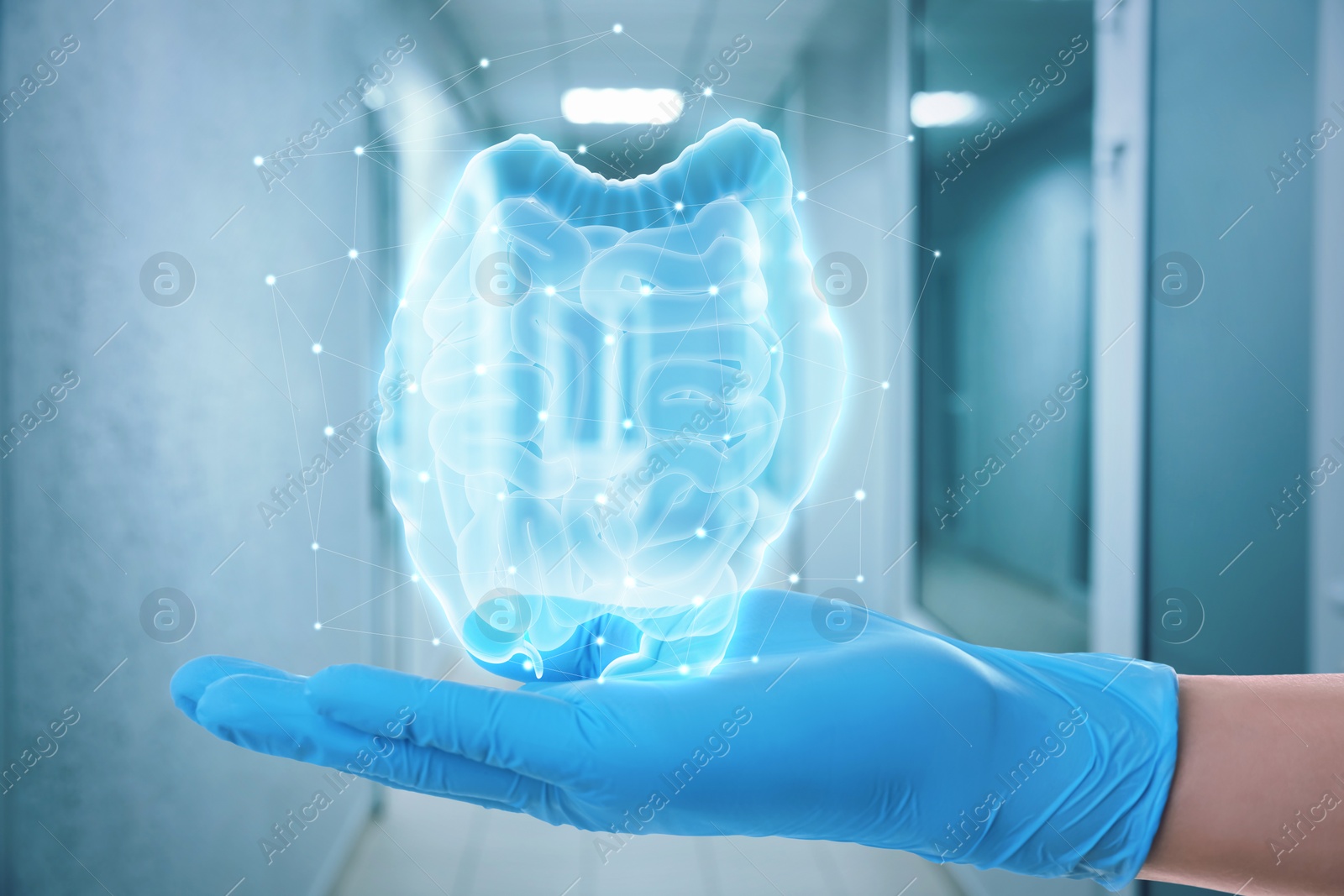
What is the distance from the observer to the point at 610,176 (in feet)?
5.16

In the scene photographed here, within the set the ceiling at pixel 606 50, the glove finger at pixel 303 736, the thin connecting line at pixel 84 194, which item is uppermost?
the ceiling at pixel 606 50

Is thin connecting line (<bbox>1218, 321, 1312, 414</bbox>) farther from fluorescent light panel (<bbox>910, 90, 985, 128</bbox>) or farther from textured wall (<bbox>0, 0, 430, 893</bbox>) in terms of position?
textured wall (<bbox>0, 0, 430, 893</bbox>)

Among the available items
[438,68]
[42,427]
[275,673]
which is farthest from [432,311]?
[438,68]

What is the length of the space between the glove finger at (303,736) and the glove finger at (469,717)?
0.03 metres

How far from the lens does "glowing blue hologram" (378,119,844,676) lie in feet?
2.82

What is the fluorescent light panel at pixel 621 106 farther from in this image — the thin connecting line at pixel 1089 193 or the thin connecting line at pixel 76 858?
the thin connecting line at pixel 76 858

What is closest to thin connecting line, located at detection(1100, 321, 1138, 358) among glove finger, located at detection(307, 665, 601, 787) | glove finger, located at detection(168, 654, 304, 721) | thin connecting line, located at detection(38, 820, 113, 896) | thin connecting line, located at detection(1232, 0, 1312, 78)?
thin connecting line, located at detection(1232, 0, 1312, 78)

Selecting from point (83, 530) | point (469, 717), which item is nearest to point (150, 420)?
point (83, 530)

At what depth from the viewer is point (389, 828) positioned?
5.04ft

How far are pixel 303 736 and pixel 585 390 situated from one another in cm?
48

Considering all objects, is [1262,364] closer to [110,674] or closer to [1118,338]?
[1118,338]

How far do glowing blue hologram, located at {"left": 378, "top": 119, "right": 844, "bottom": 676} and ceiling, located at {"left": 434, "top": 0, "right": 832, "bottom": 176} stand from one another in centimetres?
74

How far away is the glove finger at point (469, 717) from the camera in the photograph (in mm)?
654

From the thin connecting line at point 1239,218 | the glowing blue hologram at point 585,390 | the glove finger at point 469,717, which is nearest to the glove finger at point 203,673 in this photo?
the glove finger at point 469,717
